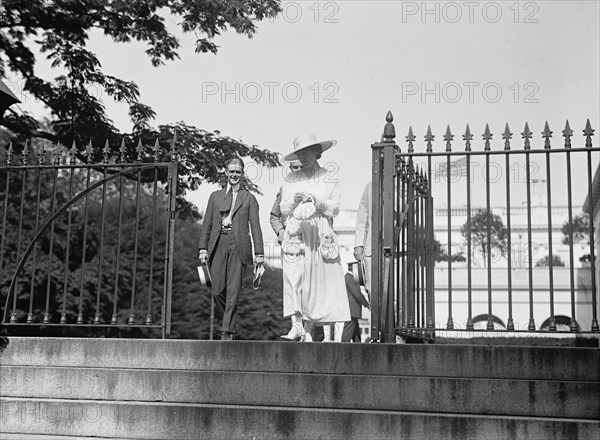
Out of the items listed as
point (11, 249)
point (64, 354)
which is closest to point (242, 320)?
point (11, 249)

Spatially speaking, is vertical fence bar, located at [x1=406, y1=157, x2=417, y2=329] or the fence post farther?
vertical fence bar, located at [x1=406, y1=157, x2=417, y2=329]

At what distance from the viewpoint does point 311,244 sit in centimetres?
1065

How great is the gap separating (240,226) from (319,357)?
287 centimetres

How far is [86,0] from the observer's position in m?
20.6

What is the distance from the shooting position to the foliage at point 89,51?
20266 millimetres

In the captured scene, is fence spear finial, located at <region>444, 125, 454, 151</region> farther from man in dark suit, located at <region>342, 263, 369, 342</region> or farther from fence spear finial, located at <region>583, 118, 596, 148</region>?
man in dark suit, located at <region>342, 263, 369, 342</region>

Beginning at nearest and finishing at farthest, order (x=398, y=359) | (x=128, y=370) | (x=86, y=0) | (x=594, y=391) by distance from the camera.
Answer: (x=594, y=391) → (x=398, y=359) → (x=128, y=370) → (x=86, y=0)

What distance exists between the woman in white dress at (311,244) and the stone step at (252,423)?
3.11 meters

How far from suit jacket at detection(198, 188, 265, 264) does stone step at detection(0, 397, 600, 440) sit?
2827mm

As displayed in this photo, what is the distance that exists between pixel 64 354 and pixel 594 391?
479 centimetres

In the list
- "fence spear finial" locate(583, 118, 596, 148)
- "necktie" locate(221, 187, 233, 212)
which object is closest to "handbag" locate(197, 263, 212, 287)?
"necktie" locate(221, 187, 233, 212)

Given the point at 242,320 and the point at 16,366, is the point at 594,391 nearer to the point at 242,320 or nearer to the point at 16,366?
the point at 16,366

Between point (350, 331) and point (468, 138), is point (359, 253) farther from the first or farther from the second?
point (468, 138)

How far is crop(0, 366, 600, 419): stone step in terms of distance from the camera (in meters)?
7.02
